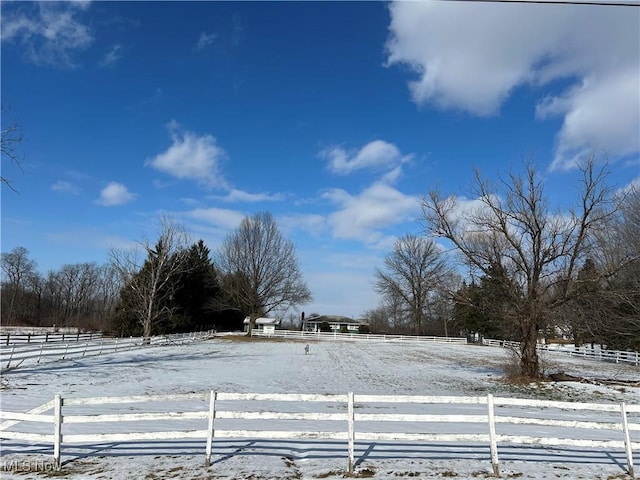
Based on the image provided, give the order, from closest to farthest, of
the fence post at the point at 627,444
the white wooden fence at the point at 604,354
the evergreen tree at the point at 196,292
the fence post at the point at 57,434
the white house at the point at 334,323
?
the fence post at the point at 57,434, the fence post at the point at 627,444, the white wooden fence at the point at 604,354, the evergreen tree at the point at 196,292, the white house at the point at 334,323

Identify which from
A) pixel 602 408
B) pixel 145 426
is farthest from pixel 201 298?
pixel 602 408

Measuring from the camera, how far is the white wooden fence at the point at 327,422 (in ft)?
25.1

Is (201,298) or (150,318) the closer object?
(150,318)

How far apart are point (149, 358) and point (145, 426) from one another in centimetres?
2049

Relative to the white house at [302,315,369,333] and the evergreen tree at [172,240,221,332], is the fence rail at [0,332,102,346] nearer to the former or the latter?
the evergreen tree at [172,240,221,332]

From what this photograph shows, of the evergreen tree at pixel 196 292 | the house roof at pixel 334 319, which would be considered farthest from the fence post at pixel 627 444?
the house roof at pixel 334 319

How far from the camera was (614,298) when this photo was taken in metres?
21.0

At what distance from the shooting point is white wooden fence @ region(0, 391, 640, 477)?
7652 mm

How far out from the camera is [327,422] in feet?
37.5

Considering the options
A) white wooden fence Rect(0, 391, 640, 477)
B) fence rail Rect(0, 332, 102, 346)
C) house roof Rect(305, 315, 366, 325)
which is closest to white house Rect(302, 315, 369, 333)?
house roof Rect(305, 315, 366, 325)

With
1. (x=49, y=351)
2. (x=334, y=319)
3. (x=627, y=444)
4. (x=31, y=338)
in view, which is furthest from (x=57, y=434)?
(x=334, y=319)

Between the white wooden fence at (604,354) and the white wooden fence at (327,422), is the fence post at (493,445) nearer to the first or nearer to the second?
the white wooden fence at (327,422)

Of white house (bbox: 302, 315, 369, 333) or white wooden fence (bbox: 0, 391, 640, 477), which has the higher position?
white house (bbox: 302, 315, 369, 333)

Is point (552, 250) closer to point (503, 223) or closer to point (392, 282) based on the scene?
point (503, 223)
